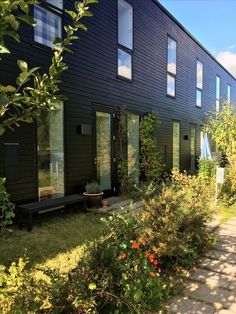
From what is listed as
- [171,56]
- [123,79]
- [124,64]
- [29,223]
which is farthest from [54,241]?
[171,56]

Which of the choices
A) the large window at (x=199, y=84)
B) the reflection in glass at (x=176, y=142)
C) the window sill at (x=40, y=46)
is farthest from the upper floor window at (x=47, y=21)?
the large window at (x=199, y=84)

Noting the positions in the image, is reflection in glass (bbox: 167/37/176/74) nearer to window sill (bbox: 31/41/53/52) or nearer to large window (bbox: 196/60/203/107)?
large window (bbox: 196/60/203/107)

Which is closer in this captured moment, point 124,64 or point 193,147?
point 124,64

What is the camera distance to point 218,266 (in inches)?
153

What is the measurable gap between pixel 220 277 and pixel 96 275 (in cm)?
165

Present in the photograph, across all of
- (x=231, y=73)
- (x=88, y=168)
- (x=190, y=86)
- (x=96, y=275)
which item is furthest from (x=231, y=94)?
(x=96, y=275)

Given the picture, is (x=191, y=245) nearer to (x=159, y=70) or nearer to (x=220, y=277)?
(x=220, y=277)

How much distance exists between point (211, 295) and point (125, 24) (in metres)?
8.20

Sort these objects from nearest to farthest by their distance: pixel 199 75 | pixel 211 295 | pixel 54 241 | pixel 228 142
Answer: pixel 211 295 < pixel 54 241 < pixel 228 142 < pixel 199 75

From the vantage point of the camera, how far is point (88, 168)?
7.81m

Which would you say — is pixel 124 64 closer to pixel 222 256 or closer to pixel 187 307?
pixel 222 256

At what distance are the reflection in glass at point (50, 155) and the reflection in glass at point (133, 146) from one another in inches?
114

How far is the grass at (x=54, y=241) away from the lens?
411cm

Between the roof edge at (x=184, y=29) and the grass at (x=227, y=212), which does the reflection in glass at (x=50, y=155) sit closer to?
the grass at (x=227, y=212)
